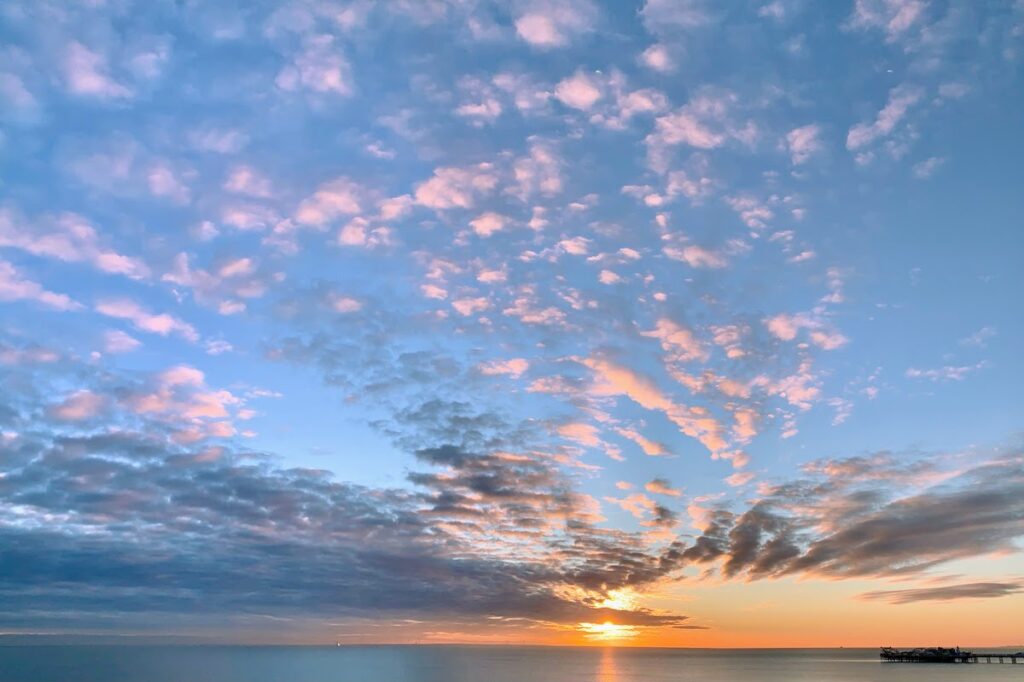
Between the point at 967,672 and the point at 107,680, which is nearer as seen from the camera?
the point at 107,680

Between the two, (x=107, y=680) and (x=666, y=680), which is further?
(x=666, y=680)

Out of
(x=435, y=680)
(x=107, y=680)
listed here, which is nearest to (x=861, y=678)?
(x=435, y=680)

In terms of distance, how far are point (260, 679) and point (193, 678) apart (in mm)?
17964

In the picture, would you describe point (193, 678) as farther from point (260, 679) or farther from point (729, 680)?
point (729, 680)

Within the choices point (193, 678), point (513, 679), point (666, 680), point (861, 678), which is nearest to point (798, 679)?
point (861, 678)

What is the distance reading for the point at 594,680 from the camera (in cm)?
19725

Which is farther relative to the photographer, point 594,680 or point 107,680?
point 594,680

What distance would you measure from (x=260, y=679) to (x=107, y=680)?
37.0 m

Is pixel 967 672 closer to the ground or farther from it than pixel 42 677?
farther from it

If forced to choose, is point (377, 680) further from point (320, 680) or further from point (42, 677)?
point (42, 677)

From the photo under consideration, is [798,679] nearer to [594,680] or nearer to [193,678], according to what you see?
[594,680]

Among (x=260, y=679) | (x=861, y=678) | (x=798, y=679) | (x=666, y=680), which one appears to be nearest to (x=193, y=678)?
(x=260, y=679)

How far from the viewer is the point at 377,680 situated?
628ft

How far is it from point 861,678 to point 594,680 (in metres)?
71.7
